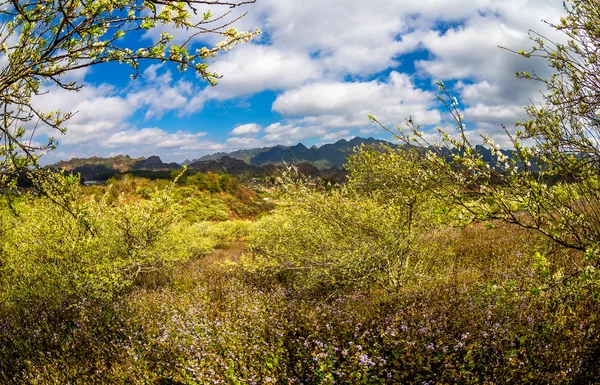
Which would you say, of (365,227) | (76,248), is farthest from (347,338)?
(76,248)

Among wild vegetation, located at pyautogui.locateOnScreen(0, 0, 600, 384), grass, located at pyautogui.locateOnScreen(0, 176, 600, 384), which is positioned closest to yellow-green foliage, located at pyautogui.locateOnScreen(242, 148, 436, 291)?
wild vegetation, located at pyautogui.locateOnScreen(0, 0, 600, 384)

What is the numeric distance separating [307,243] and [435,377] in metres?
4.38

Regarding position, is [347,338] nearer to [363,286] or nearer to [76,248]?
[363,286]

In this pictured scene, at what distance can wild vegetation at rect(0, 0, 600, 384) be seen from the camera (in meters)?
3.33

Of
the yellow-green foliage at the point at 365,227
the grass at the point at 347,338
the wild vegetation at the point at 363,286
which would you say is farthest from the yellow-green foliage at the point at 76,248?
the yellow-green foliage at the point at 365,227

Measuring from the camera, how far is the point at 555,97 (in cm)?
374

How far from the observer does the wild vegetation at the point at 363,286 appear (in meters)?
3.33

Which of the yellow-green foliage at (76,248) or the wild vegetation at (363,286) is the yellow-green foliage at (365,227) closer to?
the wild vegetation at (363,286)

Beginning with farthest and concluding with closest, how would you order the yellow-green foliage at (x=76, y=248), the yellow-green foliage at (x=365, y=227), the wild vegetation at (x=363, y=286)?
1. the yellow-green foliage at (x=76, y=248)
2. the yellow-green foliage at (x=365, y=227)
3. the wild vegetation at (x=363, y=286)

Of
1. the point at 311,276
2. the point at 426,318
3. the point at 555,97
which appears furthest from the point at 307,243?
the point at 555,97

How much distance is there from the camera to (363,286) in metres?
7.25

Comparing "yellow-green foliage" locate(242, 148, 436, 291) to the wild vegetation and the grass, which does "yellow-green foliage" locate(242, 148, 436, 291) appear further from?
the grass

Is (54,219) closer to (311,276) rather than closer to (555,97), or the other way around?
(311,276)

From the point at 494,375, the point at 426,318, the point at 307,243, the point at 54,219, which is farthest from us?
the point at 54,219
